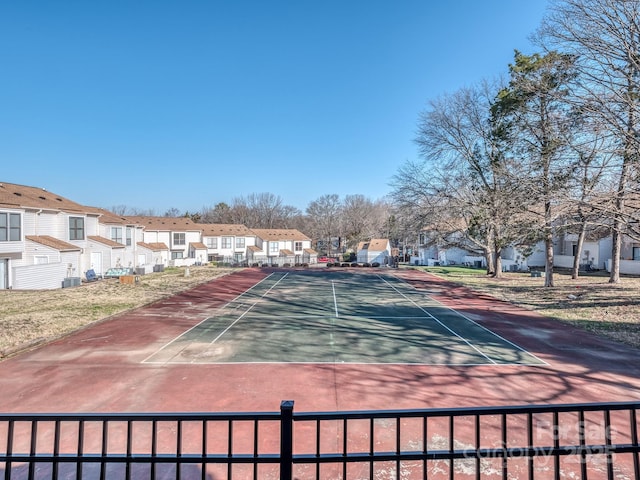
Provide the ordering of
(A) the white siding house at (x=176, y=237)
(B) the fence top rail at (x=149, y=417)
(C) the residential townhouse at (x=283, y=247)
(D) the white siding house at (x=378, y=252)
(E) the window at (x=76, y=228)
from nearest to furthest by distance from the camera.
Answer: (B) the fence top rail at (x=149, y=417), (E) the window at (x=76, y=228), (A) the white siding house at (x=176, y=237), (D) the white siding house at (x=378, y=252), (C) the residential townhouse at (x=283, y=247)

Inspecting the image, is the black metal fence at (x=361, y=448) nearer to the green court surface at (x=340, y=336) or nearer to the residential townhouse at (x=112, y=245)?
the green court surface at (x=340, y=336)

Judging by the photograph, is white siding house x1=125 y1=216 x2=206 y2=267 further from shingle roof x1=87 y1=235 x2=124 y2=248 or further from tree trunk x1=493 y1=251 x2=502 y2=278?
tree trunk x1=493 y1=251 x2=502 y2=278

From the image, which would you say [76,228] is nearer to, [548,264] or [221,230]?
[221,230]

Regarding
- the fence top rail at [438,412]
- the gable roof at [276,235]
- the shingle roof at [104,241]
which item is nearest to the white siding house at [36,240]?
the shingle roof at [104,241]

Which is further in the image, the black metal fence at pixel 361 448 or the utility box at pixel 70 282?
the utility box at pixel 70 282

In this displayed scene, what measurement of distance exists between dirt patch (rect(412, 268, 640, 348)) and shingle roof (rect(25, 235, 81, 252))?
86.0 feet

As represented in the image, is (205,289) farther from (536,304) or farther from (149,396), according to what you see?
(536,304)

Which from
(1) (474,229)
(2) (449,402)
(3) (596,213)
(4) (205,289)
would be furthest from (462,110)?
(2) (449,402)

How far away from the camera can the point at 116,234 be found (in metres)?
31.0

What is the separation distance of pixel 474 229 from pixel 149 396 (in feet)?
87.1

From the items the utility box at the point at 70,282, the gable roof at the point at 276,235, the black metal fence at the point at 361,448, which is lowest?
the black metal fence at the point at 361,448

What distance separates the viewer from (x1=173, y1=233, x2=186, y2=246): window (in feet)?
160

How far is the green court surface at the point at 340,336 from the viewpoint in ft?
31.0

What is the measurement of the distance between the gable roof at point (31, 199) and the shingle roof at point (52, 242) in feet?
6.06
